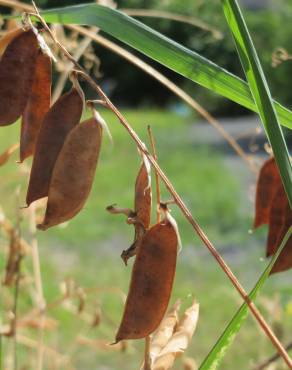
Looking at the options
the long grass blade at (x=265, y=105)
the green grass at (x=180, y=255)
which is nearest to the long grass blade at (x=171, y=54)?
the long grass blade at (x=265, y=105)

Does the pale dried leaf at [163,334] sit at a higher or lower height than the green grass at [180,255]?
higher

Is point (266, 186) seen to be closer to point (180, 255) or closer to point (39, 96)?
point (39, 96)

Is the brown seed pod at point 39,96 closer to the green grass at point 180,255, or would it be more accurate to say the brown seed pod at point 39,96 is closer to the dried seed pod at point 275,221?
the dried seed pod at point 275,221

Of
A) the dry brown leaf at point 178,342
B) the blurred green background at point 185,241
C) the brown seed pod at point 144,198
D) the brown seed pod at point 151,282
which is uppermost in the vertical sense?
the brown seed pod at point 144,198

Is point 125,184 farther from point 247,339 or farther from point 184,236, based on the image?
point 247,339

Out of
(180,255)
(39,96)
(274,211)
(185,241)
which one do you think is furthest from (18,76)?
(185,241)

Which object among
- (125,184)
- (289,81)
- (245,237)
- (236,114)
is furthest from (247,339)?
(236,114)
